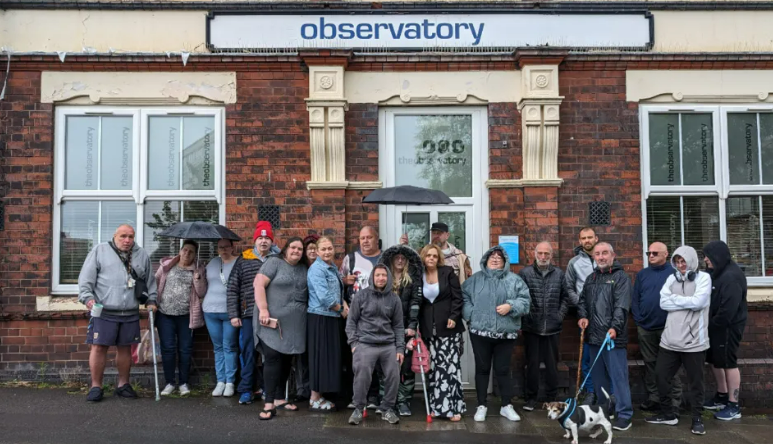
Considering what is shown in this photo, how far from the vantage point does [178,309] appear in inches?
289

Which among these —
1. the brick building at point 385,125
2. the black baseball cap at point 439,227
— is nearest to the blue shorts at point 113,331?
the brick building at point 385,125

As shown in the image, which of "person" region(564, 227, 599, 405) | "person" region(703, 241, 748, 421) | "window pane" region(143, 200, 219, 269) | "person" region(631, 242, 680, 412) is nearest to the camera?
"person" region(703, 241, 748, 421)

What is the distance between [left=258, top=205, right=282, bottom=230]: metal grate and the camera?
783 centimetres

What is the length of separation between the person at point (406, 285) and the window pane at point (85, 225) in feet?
10.7

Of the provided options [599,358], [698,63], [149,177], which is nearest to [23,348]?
[149,177]

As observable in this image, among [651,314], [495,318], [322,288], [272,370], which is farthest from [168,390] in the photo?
[651,314]

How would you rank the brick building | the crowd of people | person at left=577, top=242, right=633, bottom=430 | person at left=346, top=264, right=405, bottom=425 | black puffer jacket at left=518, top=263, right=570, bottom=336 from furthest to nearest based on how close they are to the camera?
1. the brick building
2. black puffer jacket at left=518, top=263, right=570, bottom=336
3. person at left=577, top=242, right=633, bottom=430
4. the crowd of people
5. person at left=346, top=264, right=405, bottom=425

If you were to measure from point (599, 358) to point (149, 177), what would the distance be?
5384mm

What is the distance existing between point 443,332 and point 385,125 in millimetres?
2684

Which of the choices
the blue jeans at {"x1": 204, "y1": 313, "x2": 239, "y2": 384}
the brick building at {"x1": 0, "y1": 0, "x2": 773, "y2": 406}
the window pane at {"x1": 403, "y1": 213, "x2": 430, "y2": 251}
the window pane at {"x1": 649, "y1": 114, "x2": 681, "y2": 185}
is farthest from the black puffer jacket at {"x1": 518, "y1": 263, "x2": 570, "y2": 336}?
the blue jeans at {"x1": 204, "y1": 313, "x2": 239, "y2": 384}

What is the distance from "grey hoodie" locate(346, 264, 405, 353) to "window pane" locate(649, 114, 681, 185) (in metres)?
3.68

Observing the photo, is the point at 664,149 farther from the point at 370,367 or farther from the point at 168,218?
the point at 168,218

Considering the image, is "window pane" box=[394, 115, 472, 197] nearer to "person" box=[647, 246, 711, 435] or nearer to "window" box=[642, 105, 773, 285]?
"window" box=[642, 105, 773, 285]

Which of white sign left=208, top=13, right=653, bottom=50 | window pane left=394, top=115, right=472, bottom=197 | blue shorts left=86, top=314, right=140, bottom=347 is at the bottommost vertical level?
blue shorts left=86, top=314, right=140, bottom=347
